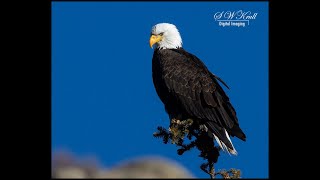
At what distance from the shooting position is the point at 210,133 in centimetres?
761

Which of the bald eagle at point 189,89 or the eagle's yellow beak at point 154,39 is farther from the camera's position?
the eagle's yellow beak at point 154,39

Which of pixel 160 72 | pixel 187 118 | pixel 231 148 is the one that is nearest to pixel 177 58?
pixel 160 72

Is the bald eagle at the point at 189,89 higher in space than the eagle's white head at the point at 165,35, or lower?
lower

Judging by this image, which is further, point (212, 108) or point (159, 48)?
point (159, 48)

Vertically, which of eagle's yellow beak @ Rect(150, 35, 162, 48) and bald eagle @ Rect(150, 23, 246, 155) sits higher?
eagle's yellow beak @ Rect(150, 35, 162, 48)

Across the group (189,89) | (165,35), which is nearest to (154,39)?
(165,35)

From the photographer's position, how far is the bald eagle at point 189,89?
7648 mm

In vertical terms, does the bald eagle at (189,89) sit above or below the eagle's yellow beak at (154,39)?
below

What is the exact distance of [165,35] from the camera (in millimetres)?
8609

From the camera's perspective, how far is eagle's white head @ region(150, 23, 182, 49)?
8570mm

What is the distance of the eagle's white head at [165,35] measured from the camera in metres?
8.57

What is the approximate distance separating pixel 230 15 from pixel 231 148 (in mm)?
1547
